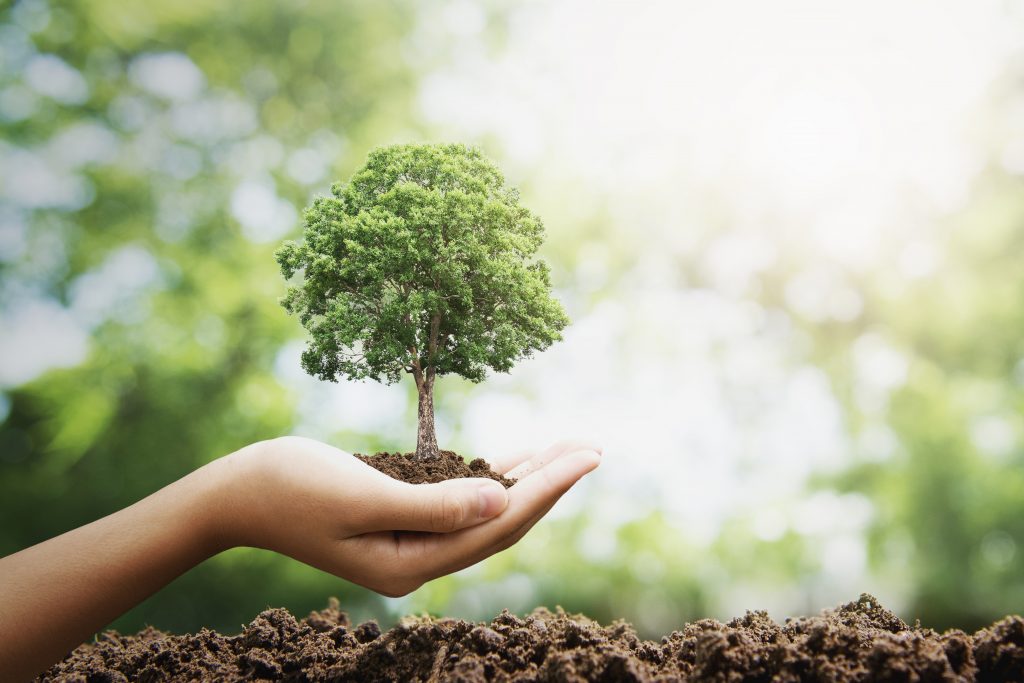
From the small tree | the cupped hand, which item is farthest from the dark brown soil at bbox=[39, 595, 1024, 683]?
the small tree

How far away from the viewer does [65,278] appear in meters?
9.70

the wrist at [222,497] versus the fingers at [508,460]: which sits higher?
the fingers at [508,460]

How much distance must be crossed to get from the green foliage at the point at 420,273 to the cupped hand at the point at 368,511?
80cm

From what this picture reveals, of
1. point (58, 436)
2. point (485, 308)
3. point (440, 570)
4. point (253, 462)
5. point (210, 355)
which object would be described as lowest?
point (440, 570)

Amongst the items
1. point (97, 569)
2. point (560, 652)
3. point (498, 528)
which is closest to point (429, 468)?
point (498, 528)

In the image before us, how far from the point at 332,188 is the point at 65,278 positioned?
274 inches

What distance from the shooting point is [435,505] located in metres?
3.38

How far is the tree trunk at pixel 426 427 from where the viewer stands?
4324mm

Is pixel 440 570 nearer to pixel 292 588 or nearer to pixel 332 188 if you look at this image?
pixel 332 188

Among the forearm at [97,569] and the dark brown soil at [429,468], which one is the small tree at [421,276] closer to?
the dark brown soil at [429,468]

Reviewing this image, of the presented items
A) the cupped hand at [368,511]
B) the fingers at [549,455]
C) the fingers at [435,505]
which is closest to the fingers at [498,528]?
the cupped hand at [368,511]

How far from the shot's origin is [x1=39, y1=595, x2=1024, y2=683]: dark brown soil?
9.95ft

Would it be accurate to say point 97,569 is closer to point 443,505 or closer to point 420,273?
point 443,505

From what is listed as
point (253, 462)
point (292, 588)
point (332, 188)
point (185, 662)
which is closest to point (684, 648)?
point (253, 462)
